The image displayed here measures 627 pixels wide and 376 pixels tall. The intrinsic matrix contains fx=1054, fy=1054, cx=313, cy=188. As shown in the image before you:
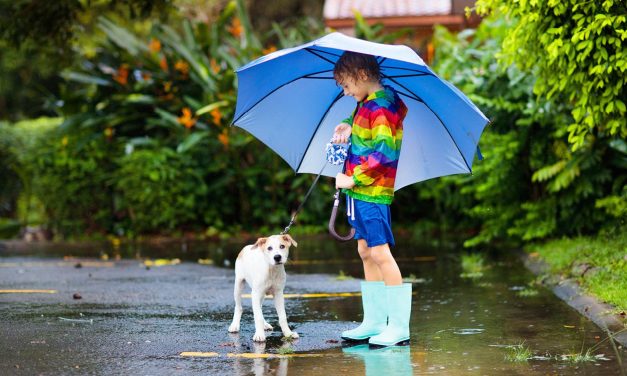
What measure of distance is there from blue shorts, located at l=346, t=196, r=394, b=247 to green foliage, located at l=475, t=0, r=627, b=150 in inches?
89.1

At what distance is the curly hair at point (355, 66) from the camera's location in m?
6.57

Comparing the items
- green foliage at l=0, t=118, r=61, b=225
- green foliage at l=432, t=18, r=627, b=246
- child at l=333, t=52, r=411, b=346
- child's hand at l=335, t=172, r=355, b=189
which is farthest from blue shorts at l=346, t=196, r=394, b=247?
green foliage at l=0, t=118, r=61, b=225

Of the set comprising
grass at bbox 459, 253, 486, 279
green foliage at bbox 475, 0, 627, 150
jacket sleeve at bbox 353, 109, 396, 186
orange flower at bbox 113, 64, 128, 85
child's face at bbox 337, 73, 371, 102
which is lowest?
grass at bbox 459, 253, 486, 279

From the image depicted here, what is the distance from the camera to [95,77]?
16.7 meters

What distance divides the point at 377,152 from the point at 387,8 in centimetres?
1487

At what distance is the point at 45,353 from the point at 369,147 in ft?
7.55

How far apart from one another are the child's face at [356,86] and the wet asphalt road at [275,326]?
1.57m

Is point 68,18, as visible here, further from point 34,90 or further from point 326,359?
point 34,90

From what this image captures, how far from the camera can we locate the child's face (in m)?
6.59

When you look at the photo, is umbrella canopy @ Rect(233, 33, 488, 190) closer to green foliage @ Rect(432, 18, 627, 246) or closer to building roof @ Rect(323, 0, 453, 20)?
green foliage @ Rect(432, 18, 627, 246)

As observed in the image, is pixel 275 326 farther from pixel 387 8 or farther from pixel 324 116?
pixel 387 8

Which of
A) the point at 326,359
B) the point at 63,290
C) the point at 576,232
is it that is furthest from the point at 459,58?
the point at 326,359

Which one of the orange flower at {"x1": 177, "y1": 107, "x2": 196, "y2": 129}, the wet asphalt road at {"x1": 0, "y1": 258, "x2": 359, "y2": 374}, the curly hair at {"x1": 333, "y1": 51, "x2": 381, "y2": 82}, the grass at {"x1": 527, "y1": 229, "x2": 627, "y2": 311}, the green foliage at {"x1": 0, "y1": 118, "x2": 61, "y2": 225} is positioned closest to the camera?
the wet asphalt road at {"x1": 0, "y1": 258, "x2": 359, "y2": 374}

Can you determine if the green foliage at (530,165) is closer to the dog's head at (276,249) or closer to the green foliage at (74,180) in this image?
the dog's head at (276,249)
